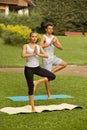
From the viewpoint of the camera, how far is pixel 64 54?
2284cm

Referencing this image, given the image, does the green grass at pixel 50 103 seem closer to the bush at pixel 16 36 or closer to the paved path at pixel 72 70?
the paved path at pixel 72 70

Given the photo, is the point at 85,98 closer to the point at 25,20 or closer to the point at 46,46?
the point at 46,46

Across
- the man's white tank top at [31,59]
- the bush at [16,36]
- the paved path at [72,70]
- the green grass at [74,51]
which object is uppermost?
the man's white tank top at [31,59]

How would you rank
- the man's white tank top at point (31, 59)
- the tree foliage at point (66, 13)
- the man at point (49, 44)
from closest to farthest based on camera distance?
the man's white tank top at point (31, 59), the man at point (49, 44), the tree foliage at point (66, 13)

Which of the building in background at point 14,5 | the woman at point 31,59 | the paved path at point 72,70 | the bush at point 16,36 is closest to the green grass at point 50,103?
the woman at point 31,59

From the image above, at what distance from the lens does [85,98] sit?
10.4 m

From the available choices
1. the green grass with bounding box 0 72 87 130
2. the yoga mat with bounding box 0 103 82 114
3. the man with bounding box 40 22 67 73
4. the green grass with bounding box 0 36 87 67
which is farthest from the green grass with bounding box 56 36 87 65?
the yoga mat with bounding box 0 103 82 114

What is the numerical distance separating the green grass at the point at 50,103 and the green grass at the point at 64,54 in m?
4.78

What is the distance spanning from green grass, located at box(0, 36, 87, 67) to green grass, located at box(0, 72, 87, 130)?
15.7 ft

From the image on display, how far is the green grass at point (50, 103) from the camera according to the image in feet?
24.5

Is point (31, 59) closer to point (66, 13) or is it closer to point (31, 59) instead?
point (31, 59)

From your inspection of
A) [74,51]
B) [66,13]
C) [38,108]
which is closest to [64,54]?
[74,51]

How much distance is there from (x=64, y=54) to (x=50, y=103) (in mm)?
13205

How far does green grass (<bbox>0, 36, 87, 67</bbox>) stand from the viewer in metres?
19.7
